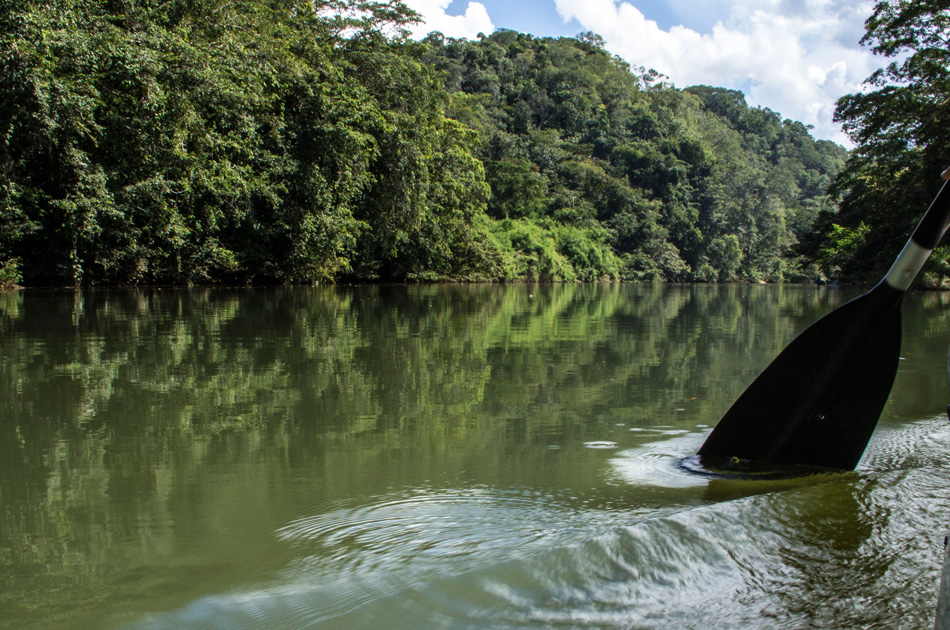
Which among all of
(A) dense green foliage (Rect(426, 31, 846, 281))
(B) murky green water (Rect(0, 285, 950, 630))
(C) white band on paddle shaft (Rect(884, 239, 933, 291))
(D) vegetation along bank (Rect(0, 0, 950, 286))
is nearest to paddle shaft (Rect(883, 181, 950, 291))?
(C) white band on paddle shaft (Rect(884, 239, 933, 291))

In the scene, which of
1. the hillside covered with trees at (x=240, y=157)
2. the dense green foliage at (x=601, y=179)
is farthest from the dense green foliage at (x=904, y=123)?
the dense green foliage at (x=601, y=179)

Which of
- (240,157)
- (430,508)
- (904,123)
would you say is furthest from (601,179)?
(430,508)

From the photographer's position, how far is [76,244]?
59.3ft

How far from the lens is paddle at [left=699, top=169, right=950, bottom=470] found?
3.04 metres

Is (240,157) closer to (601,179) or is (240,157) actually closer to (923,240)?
(923,240)

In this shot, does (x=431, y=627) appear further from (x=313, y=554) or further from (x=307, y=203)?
(x=307, y=203)

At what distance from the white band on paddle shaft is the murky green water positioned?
0.85m

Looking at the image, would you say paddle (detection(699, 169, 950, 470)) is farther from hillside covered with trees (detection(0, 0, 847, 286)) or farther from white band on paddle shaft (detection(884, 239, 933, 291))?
hillside covered with trees (detection(0, 0, 847, 286))

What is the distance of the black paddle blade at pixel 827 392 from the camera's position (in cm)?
304

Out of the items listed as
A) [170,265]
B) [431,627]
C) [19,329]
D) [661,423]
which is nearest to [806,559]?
[431,627]

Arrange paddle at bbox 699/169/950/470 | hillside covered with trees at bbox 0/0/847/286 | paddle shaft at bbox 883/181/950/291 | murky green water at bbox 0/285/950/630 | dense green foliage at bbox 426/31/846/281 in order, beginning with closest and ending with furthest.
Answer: murky green water at bbox 0/285/950/630
paddle shaft at bbox 883/181/950/291
paddle at bbox 699/169/950/470
hillside covered with trees at bbox 0/0/847/286
dense green foliage at bbox 426/31/846/281

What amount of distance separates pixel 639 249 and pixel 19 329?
55325 millimetres

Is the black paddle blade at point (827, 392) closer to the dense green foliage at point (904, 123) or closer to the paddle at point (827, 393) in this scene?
the paddle at point (827, 393)

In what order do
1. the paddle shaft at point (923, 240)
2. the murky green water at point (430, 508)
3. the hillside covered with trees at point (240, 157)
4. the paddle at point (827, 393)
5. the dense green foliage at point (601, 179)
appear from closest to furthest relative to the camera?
the murky green water at point (430, 508)
the paddle shaft at point (923, 240)
the paddle at point (827, 393)
the hillside covered with trees at point (240, 157)
the dense green foliage at point (601, 179)
